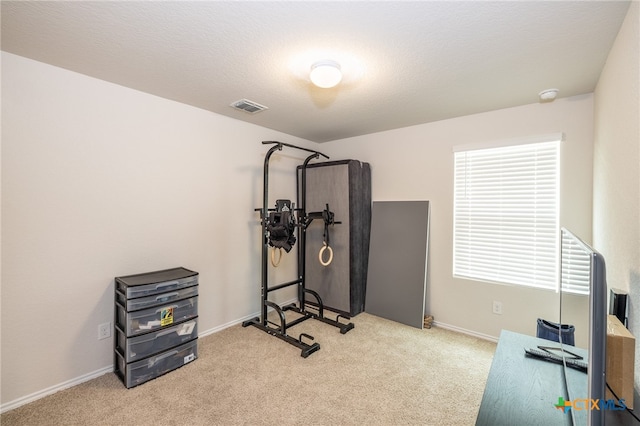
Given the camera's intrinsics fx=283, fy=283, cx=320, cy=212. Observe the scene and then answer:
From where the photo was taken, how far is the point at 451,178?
3.24m

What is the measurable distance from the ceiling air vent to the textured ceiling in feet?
0.37

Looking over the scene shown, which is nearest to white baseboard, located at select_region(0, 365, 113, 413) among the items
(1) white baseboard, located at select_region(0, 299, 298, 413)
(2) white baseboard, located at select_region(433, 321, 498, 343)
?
(1) white baseboard, located at select_region(0, 299, 298, 413)

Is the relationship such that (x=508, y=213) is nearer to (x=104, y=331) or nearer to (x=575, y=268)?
(x=575, y=268)

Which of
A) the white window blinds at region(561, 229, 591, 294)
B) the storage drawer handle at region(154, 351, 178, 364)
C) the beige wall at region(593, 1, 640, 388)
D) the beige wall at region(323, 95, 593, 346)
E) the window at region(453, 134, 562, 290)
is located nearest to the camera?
the white window blinds at region(561, 229, 591, 294)

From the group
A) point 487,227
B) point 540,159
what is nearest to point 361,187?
point 487,227

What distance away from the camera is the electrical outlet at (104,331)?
7.63 ft

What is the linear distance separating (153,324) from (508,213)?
346cm

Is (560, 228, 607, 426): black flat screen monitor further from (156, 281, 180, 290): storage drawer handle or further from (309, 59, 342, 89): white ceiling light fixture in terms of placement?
(156, 281, 180, 290): storage drawer handle

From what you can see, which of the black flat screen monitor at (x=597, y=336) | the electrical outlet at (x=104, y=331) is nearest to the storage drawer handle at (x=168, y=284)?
the electrical outlet at (x=104, y=331)

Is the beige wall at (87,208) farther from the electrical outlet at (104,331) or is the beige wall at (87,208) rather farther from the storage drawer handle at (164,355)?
the storage drawer handle at (164,355)

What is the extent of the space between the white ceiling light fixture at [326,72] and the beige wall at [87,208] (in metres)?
1.58

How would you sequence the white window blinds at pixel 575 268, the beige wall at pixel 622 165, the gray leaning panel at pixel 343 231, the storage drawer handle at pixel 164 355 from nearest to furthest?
the white window blinds at pixel 575 268 → the beige wall at pixel 622 165 → the storage drawer handle at pixel 164 355 → the gray leaning panel at pixel 343 231

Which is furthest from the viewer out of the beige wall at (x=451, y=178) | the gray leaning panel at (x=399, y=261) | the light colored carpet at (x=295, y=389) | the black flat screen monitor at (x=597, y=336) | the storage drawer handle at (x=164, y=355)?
the gray leaning panel at (x=399, y=261)

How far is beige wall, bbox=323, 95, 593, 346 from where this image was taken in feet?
8.36
